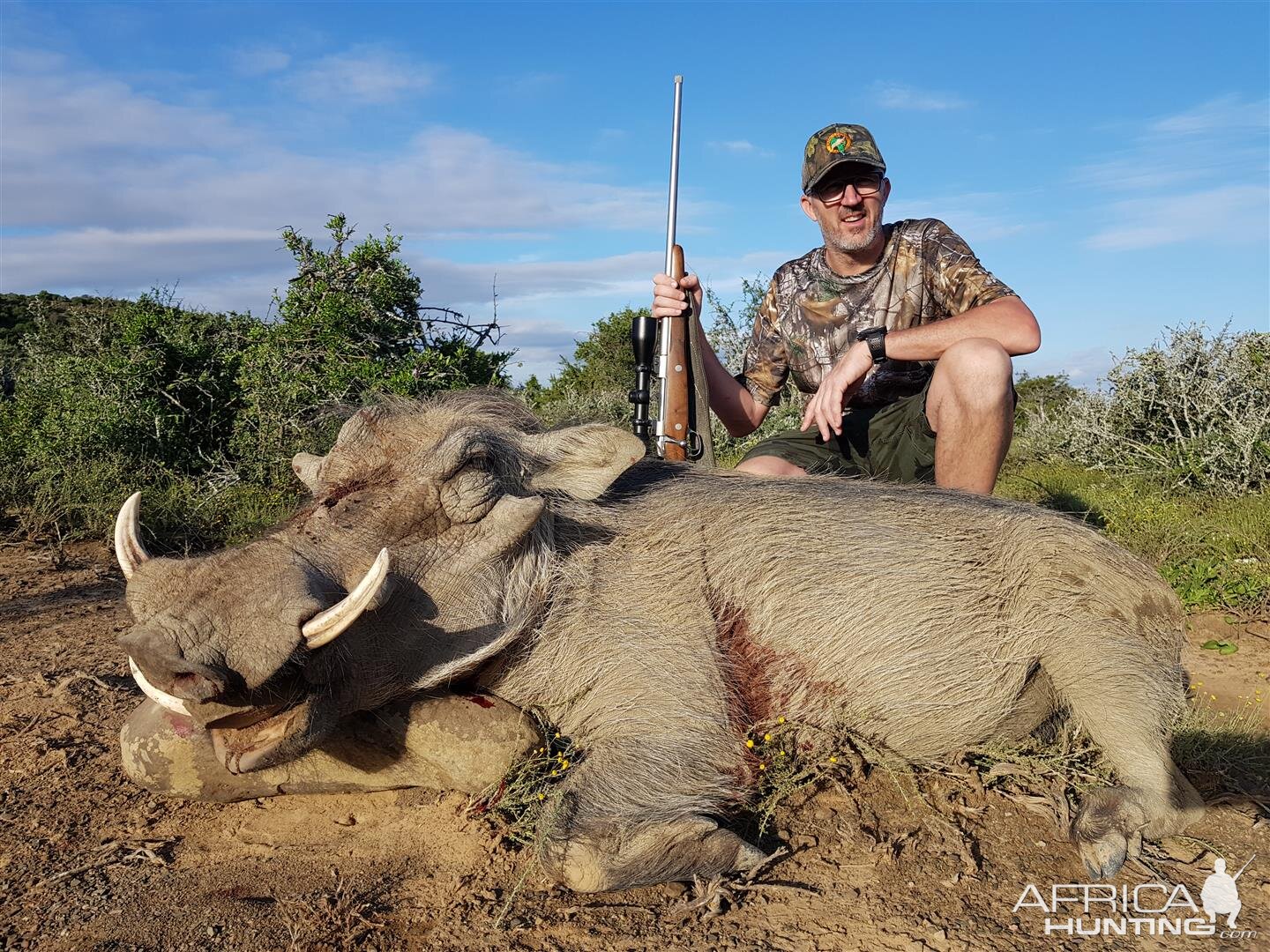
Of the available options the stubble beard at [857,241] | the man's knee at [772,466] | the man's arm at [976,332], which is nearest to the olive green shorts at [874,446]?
the man's knee at [772,466]

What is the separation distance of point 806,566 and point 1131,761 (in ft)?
3.69

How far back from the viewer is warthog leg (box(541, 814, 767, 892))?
2408 millimetres

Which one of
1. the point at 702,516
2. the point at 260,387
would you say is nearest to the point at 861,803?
the point at 702,516

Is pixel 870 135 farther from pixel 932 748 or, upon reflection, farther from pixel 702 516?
pixel 932 748

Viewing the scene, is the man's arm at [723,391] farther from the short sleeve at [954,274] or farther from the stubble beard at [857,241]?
the short sleeve at [954,274]

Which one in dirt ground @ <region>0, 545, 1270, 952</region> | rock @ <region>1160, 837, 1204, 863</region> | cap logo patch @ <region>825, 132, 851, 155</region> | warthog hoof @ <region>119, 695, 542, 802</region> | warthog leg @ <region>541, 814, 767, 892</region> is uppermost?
cap logo patch @ <region>825, 132, 851, 155</region>

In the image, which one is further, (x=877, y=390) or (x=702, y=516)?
(x=877, y=390)

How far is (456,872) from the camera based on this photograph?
97.6 inches

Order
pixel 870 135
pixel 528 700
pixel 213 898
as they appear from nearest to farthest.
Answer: pixel 213 898 → pixel 528 700 → pixel 870 135

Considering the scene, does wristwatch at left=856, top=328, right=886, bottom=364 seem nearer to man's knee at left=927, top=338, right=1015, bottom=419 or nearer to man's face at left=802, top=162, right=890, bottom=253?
man's knee at left=927, top=338, right=1015, bottom=419

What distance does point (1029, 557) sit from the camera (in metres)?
3.26

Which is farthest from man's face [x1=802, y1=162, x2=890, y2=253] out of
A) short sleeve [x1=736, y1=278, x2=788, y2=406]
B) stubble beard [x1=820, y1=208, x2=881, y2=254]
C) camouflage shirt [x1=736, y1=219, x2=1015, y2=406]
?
short sleeve [x1=736, y1=278, x2=788, y2=406]

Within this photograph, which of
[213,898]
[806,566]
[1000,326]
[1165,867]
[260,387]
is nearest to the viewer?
[213,898]

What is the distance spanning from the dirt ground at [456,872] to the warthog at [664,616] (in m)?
0.14
